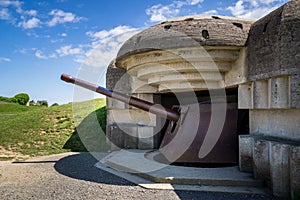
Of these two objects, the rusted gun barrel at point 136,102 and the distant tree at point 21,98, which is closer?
the rusted gun barrel at point 136,102

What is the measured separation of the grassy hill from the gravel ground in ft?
7.74

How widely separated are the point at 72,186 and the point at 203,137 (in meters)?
2.29

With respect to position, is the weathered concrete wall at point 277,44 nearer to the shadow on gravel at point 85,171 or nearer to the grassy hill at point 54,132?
the shadow on gravel at point 85,171

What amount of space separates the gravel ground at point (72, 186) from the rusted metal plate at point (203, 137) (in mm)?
1187

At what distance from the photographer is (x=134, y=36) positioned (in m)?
5.30

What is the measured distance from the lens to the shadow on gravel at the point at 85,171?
4109 millimetres

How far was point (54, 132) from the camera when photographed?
353 inches

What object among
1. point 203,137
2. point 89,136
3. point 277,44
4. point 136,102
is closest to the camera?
point 277,44

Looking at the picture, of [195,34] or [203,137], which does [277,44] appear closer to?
[195,34]

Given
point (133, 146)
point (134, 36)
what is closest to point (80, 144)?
point (133, 146)

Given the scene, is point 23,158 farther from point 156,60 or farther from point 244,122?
point 244,122

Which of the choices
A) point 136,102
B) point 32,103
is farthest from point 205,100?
point 32,103

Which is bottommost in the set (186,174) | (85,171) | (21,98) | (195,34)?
(85,171)

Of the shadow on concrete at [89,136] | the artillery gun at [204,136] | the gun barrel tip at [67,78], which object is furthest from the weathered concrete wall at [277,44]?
the shadow on concrete at [89,136]
